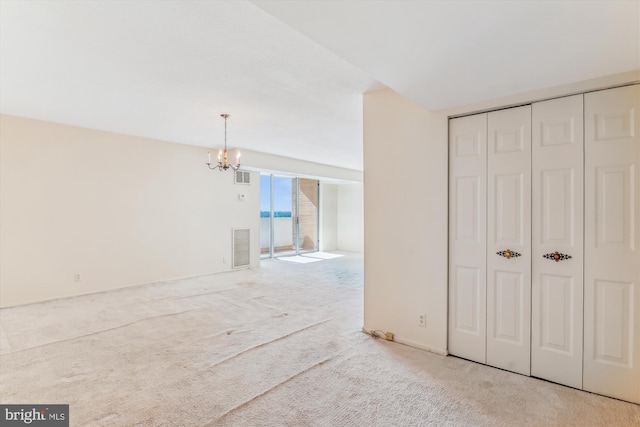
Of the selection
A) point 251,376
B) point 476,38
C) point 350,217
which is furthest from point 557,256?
point 350,217

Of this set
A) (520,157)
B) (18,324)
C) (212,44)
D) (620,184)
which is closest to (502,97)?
(520,157)

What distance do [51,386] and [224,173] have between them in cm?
504

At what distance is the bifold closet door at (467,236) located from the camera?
9.09 ft

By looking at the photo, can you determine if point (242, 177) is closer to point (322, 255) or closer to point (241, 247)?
point (241, 247)

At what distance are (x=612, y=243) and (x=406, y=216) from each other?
154 centimetres

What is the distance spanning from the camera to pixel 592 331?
7.49 ft

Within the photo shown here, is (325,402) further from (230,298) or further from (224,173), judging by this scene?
(224,173)

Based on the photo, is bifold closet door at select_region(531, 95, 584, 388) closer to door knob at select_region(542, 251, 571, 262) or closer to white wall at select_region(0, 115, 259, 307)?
door knob at select_region(542, 251, 571, 262)

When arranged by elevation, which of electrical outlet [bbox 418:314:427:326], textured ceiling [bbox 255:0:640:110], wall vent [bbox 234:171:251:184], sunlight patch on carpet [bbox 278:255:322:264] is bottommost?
sunlight patch on carpet [bbox 278:255:322:264]

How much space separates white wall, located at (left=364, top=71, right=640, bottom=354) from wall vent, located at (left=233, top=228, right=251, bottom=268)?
439 cm

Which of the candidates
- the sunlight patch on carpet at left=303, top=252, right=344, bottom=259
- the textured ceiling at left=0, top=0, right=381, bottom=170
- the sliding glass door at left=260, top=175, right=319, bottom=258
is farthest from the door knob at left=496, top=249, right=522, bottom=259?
the sliding glass door at left=260, top=175, right=319, bottom=258

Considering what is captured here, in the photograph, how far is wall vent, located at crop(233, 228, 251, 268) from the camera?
7.11 metres

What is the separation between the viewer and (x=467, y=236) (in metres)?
2.85

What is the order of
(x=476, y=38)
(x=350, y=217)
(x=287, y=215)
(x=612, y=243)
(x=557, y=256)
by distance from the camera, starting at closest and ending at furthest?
(x=476, y=38), (x=612, y=243), (x=557, y=256), (x=287, y=215), (x=350, y=217)
